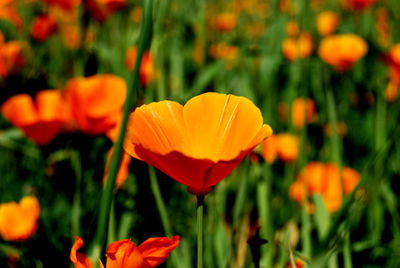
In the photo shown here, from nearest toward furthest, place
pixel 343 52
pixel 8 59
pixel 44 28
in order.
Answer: pixel 8 59 → pixel 44 28 → pixel 343 52

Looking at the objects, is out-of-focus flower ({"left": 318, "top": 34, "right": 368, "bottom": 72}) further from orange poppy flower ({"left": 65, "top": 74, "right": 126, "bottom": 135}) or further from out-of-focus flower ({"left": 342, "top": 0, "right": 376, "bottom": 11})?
orange poppy flower ({"left": 65, "top": 74, "right": 126, "bottom": 135})

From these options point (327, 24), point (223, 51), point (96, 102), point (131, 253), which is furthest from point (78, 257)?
point (327, 24)

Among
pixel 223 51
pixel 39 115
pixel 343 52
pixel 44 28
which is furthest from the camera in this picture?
pixel 223 51

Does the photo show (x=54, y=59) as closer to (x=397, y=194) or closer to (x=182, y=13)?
(x=182, y=13)

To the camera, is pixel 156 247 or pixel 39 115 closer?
pixel 156 247

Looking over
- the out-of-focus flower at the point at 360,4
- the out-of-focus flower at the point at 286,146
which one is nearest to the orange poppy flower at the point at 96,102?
the out-of-focus flower at the point at 286,146

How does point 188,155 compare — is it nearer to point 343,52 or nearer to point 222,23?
point 343,52

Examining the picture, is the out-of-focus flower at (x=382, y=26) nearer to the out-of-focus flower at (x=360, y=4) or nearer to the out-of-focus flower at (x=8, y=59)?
the out-of-focus flower at (x=360, y=4)

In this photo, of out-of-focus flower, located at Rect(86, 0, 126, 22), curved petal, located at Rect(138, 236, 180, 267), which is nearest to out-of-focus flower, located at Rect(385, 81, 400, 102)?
out-of-focus flower, located at Rect(86, 0, 126, 22)
